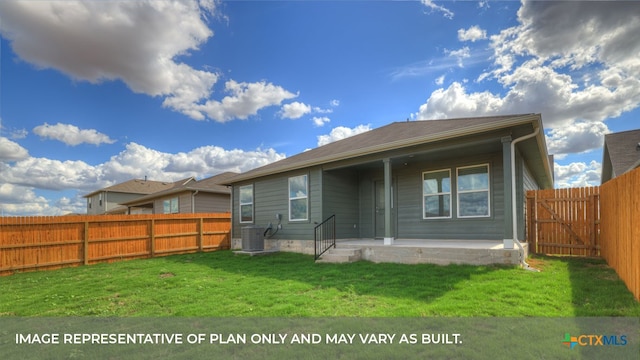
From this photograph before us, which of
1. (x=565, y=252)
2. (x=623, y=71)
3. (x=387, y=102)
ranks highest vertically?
(x=623, y=71)

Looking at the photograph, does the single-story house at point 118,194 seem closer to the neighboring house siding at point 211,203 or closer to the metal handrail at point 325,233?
the neighboring house siding at point 211,203

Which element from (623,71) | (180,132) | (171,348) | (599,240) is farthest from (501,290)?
(180,132)

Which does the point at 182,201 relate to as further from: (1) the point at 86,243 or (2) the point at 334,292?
(2) the point at 334,292

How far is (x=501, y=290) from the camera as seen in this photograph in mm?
4754

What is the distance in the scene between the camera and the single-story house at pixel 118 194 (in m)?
30.9

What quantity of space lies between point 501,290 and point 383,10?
25.9 ft

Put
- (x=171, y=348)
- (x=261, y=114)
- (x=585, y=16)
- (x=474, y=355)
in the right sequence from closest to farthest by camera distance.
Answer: (x=474, y=355) < (x=171, y=348) < (x=585, y=16) < (x=261, y=114)

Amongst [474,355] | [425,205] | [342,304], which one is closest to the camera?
[474,355]

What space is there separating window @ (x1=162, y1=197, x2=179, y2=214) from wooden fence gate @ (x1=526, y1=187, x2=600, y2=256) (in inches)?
688

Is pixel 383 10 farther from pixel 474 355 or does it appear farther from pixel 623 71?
pixel 474 355

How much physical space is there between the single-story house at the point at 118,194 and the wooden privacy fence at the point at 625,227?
30.2m

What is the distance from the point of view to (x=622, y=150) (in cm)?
1533

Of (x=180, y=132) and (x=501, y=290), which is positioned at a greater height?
(x=180, y=132)

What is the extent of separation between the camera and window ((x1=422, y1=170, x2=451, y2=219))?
9.02 m
